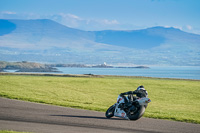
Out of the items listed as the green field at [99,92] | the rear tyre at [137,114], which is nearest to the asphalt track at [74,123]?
the rear tyre at [137,114]

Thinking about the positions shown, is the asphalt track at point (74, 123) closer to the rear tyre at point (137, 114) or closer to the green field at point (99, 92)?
the rear tyre at point (137, 114)

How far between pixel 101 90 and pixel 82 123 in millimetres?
21917

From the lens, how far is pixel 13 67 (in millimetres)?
199375

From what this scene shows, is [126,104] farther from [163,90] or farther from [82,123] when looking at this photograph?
[163,90]

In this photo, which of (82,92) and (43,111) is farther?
(82,92)

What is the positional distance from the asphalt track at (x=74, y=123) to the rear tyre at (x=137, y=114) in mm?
262

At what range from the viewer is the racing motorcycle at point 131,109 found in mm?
15597

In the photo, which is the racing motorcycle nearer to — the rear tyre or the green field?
the rear tyre

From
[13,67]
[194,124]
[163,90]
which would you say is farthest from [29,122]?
[13,67]

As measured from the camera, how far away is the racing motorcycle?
51.2 ft

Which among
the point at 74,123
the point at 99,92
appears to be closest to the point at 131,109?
the point at 74,123

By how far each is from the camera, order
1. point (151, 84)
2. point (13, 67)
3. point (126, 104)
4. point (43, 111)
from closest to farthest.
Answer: point (126, 104), point (43, 111), point (151, 84), point (13, 67)

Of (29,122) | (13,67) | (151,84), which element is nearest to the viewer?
(29,122)

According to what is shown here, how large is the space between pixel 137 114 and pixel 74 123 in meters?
2.86
